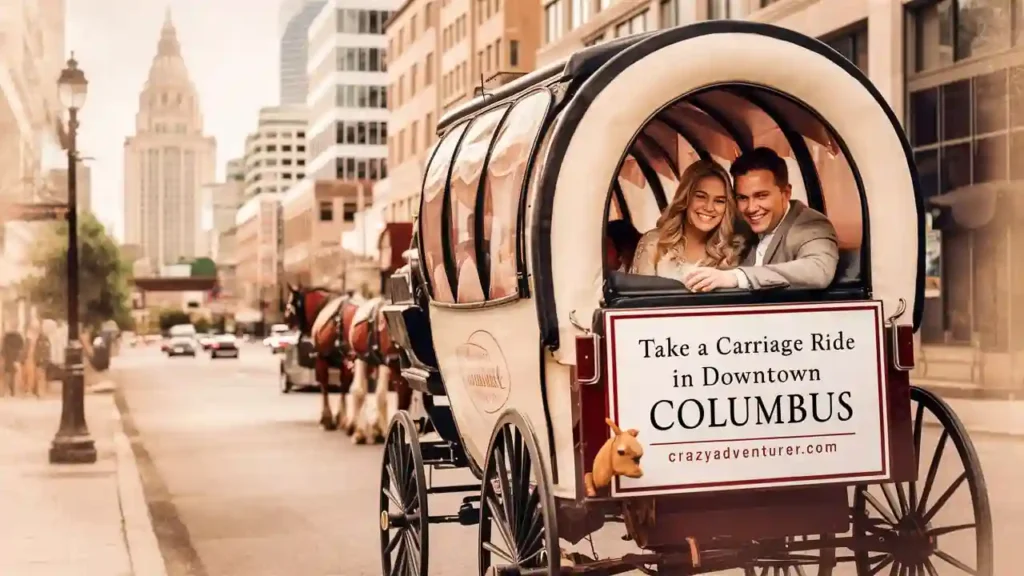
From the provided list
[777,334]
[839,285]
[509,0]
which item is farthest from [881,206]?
[509,0]

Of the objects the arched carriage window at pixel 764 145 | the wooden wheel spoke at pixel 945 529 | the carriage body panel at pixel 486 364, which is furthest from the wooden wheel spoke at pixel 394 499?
the wooden wheel spoke at pixel 945 529

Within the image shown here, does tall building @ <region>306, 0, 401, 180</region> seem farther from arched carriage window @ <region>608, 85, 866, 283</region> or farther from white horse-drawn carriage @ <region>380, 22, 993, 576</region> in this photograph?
white horse-drawn carriage @ <region>380, 22, 993, 576</region>

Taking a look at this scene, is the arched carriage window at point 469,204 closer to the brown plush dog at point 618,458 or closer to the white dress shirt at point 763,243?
the white dress shirt at point 763,243

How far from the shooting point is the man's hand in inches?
204

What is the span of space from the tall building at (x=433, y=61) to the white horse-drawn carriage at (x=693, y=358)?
45.2 metres

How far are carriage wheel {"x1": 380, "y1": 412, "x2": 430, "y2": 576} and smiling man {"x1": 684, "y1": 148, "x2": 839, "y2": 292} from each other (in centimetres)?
188

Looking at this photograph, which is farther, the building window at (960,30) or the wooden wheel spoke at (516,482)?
the building window at (960,30)

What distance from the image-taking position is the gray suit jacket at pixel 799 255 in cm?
529

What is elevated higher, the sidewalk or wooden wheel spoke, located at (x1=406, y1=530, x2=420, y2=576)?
wooden wheel spoke, located at (x1=406, y1=530, x2=420, y2=576)

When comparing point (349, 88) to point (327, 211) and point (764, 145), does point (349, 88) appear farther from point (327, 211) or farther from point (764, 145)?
point (764, 145)

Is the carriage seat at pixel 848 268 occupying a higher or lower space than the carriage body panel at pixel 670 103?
lower

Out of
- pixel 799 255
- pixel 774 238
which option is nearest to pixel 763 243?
pixel 774 238

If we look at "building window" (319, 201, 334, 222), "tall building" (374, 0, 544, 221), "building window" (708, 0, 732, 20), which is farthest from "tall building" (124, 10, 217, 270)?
"building window" (319, 201, 334, 222)

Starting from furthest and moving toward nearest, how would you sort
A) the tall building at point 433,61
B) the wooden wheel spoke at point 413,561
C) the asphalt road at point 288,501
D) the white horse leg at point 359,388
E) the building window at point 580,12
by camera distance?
the tall building at point 433,61 < the building window at point 580,12 < the white horse leg at point 359,388 < the asphalt road at point 288,501 < the wooden wheel spoke at point 413,561
